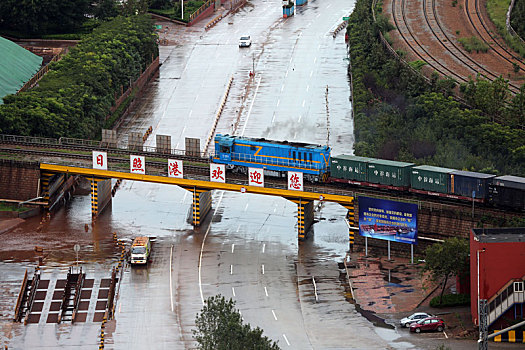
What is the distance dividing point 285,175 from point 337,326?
92.4 feet

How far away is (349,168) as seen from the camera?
11394 centimetres

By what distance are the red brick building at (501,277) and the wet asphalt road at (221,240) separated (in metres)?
3.96

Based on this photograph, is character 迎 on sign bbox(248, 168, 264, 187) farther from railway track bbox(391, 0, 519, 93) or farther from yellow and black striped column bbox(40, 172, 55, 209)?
railway track bbox(391, 0, 519, 93)

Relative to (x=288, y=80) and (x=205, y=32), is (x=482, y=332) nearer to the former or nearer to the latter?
(x=288, y=80)

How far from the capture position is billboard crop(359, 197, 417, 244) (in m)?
107

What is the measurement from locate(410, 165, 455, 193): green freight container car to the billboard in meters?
4.06

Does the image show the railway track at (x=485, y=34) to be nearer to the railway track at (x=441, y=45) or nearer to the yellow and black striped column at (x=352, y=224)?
the railway track at (x=441, y=45)

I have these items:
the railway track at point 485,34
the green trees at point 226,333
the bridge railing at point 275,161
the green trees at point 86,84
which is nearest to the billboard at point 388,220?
the bridge railing at point 275,161

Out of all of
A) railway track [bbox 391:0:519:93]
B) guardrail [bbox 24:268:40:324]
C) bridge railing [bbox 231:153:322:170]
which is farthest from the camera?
railway track [bbox 391:0:519:93]

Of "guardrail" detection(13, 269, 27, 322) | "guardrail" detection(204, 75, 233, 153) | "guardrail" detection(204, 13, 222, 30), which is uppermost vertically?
"guardrail" detection(204, 13, 222, 30)

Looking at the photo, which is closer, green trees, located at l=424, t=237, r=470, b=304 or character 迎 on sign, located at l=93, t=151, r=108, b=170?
green trees, located at l=424, t=237, r=470, b=304

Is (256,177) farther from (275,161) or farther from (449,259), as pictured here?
(449,259)

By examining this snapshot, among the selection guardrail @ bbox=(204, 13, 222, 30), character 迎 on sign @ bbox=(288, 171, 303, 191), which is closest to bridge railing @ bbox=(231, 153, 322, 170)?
character 迎 on sign @ bbox=(288, 171, 303, 191)

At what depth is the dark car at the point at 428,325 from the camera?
3632 inches
